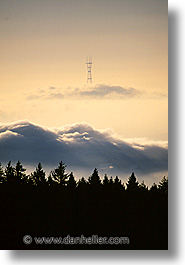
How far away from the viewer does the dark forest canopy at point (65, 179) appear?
328 inches

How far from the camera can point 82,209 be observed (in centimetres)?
828

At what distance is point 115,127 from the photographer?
854 cm

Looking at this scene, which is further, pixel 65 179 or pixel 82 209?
pixel 65 179

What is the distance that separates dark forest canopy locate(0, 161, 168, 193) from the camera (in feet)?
27.3

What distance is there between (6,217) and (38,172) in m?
1.13

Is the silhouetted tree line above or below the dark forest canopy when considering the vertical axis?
below

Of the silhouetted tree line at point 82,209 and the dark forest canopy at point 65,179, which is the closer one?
the silhouetted tree line at point 82,209

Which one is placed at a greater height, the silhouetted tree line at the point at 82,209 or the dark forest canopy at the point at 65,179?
the dark forest canopy at the point at 65,179

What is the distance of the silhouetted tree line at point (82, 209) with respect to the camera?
8.13 m

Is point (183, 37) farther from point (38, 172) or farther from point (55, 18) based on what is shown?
point (38, 172)

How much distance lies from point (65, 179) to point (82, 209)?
0.74 meters

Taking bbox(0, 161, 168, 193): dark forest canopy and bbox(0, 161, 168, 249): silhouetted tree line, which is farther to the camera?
bbox(0, 161, 168, 193): dark forest canopy

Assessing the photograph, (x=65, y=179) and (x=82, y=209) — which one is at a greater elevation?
(x=65, y=179)

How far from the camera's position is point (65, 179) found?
27.9ft
